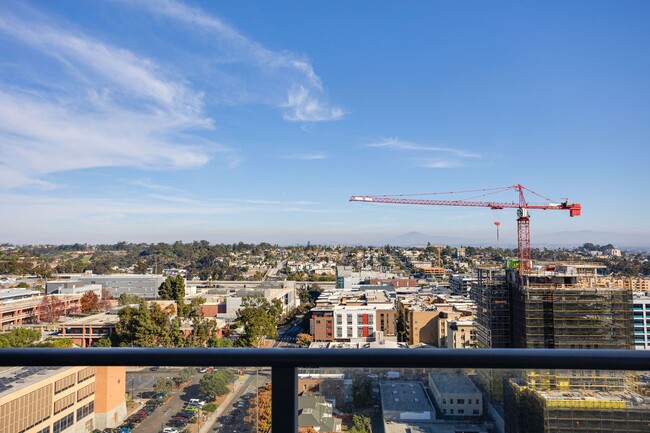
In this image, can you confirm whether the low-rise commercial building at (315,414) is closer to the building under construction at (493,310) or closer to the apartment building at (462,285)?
the building under construction at (493,310)

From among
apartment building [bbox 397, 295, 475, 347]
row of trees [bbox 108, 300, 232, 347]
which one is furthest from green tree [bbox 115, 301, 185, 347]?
apartment building [bbox 397, 295, 475, 347]

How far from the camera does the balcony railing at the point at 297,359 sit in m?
0.68

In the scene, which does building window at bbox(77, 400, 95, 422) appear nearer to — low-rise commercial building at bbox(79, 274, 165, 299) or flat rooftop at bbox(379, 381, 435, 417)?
flat rooftop at bbox(379, 381, 435, 417)

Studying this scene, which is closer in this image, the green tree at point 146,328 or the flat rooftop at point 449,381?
the flat rooftop at point 449,381

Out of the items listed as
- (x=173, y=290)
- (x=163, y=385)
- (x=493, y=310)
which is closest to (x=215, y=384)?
(x=163, y=385)

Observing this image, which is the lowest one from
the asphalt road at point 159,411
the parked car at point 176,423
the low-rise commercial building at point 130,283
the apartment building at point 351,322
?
the apartment building at point 351,322

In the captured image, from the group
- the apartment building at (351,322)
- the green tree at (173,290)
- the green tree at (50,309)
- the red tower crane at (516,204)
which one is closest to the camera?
the apartment building at (351,322)

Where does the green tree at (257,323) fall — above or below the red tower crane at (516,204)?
below

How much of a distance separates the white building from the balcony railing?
0.03 meters

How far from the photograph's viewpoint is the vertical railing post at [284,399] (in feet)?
2.42

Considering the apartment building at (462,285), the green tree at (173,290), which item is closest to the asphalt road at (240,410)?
the green tree at (173,290)

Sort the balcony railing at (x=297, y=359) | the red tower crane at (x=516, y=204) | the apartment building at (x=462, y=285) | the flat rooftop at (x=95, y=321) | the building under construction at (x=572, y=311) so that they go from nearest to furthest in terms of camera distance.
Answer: the balcony railing at (x=297, y=359)
the building under construction at (x=572, y=311)
the flat rooftop at (x=95, y=321)
the apartment building at (x=462, y=285)
the red tower crane at (x=516, y=204)

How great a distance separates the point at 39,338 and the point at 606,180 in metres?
20.2

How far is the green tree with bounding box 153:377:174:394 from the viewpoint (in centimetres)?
74
